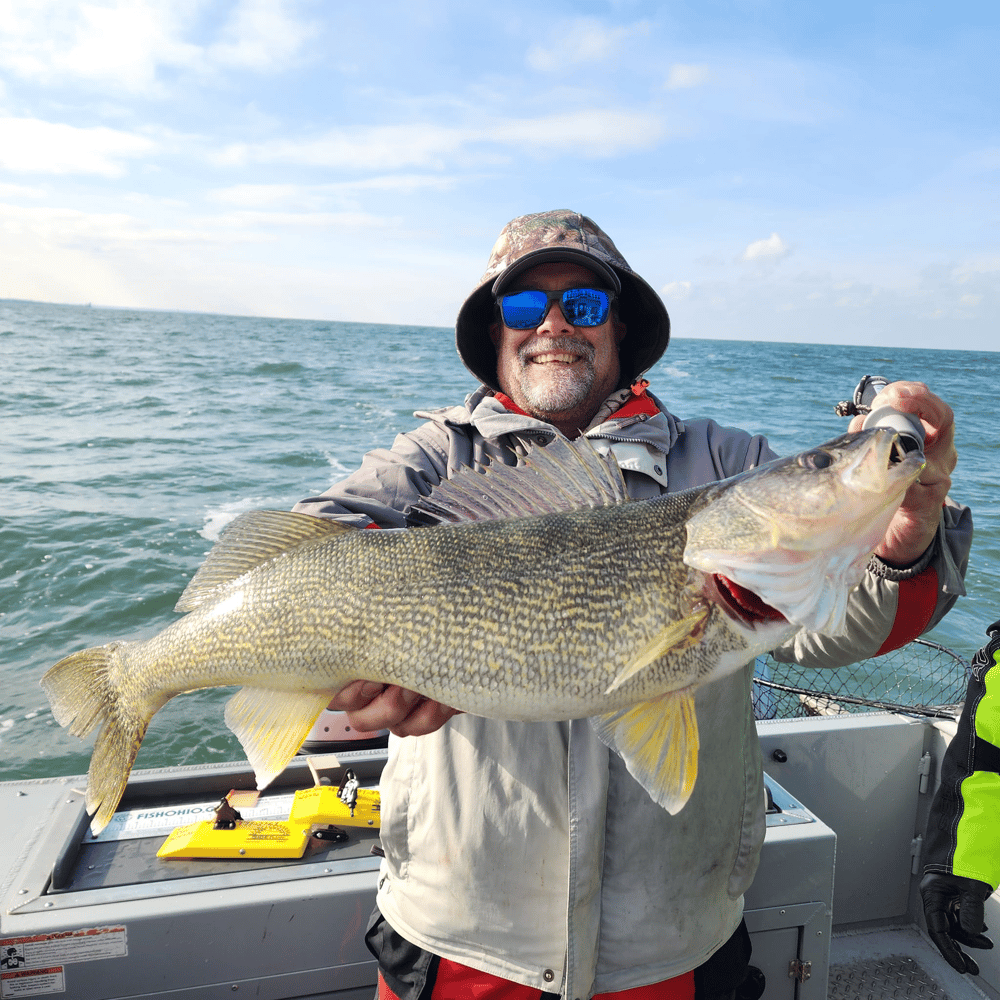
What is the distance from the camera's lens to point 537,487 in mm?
2336

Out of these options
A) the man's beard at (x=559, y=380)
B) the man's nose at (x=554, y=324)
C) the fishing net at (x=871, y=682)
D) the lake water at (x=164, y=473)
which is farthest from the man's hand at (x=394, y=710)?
the lake water at (x=164, y=473)

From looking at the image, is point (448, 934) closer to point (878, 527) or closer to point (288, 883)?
point (288, 883)

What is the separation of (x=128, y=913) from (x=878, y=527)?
8.94 ft

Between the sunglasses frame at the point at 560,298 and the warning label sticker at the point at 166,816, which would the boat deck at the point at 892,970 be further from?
the sunglasses frame at the point at 560,298

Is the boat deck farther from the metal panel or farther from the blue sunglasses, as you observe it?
the blue sunglasses

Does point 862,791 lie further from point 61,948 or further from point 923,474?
point 61,948

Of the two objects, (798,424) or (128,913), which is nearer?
(128,913)

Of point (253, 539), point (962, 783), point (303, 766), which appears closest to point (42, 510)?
point (303, 766)

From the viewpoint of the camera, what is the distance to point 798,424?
27438 mm

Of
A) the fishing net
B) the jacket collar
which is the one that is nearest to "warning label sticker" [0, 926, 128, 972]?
the jacket collar

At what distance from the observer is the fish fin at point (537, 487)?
7.59 feet

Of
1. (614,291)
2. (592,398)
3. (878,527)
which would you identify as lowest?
(878,527)

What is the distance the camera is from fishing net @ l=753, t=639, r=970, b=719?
5523 millimetres

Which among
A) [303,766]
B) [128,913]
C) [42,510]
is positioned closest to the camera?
[128,913]
